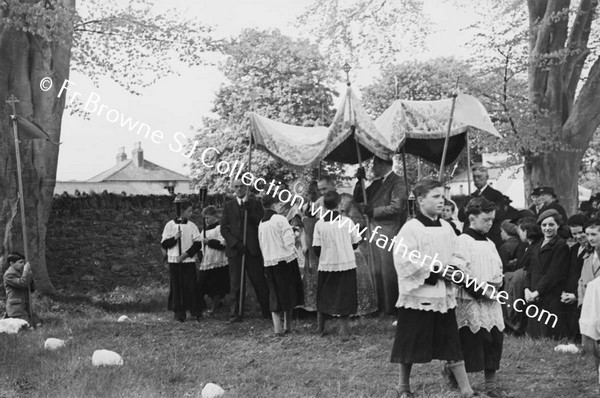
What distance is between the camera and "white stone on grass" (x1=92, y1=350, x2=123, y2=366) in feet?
26.4

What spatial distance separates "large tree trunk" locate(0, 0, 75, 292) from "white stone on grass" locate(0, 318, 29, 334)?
2.68 meters

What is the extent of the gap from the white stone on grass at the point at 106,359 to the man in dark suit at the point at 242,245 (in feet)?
12.7

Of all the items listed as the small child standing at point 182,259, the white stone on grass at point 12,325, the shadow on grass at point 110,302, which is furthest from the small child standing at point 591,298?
the shadow on grass at point 110,302

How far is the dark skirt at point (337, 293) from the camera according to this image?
10.3 meters

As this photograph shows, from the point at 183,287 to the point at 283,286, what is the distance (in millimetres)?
2031

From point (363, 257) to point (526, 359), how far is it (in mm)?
3710

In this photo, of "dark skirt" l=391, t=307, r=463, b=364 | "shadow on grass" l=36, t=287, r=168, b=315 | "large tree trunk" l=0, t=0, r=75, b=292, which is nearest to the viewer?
"dark skirt" l=391, t=307, r=463, b=364

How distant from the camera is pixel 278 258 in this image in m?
10.9

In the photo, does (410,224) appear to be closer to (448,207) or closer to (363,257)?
(448,207)

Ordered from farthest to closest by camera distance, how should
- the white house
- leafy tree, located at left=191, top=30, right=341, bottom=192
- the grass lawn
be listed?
the white house → leafy tree, located at left=191, top=30, right=341, bottom=192 → the grass lawn

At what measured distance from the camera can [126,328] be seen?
→ 11.4 meters

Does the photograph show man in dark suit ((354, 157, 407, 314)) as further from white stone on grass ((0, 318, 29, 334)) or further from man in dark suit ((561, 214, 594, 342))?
white stone on grass ((0, 318, 29, 334))

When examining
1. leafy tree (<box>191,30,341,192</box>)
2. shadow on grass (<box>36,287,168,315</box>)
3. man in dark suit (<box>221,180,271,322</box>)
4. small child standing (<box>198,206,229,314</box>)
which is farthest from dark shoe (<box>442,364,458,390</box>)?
leafy tree (<box>191,30,341,192</box>)

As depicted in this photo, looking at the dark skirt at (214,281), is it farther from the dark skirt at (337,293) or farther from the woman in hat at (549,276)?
the woman in hat at (549,276)
